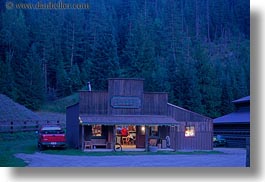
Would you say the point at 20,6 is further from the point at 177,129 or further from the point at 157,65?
the point at 157,65

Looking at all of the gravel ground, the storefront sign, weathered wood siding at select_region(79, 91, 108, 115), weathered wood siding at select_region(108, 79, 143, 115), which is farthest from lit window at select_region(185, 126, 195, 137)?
the gravel ground

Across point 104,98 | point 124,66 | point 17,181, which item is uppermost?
point 124,66

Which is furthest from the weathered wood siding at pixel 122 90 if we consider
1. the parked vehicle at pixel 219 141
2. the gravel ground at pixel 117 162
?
the parked vehicle at pixel 219 141

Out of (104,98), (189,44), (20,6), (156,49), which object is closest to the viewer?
(20,6)

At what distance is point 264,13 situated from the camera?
1496cm

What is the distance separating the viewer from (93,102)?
869 inches

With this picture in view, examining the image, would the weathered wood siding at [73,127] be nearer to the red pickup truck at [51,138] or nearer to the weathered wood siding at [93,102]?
the weathered wood siding at [93,102]

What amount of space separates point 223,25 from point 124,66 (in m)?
8.95

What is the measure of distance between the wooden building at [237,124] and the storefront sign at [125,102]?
18.0 ft

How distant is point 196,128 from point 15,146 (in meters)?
7.87

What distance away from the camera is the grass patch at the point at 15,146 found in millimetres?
15701

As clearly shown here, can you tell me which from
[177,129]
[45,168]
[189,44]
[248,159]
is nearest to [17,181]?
[45,168]

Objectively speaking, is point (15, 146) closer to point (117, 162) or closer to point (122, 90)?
point (122, 90)

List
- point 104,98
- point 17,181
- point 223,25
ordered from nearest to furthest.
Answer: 1. point 17,181
2. point 104,98
3. point 223,25
